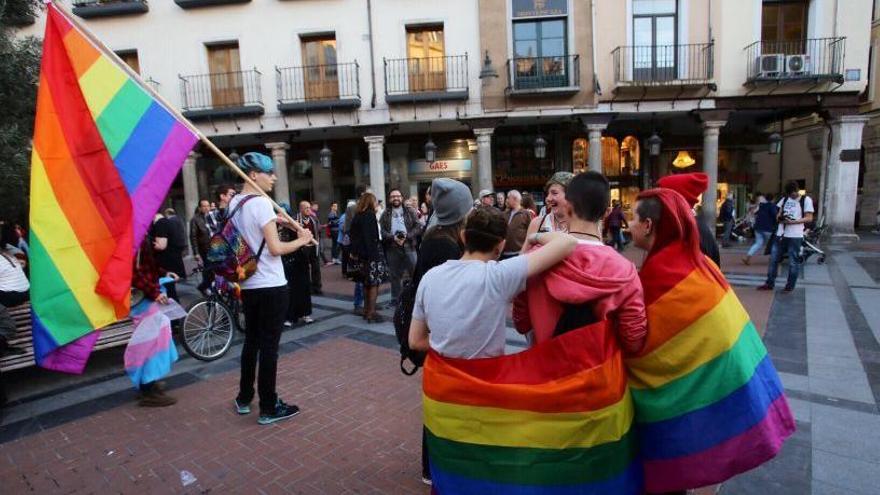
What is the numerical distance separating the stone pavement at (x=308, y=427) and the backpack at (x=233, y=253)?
3.94ft

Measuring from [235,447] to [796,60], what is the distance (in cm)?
1716

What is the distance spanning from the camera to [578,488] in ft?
5.82

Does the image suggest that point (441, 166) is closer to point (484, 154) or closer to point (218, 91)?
point (484, 154)

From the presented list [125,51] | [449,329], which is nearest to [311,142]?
[125,51]

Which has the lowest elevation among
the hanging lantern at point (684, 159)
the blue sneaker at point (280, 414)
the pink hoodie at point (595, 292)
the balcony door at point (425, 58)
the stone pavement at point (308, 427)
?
the stone pavement at point (308, 427)

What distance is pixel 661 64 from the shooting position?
14633 mm

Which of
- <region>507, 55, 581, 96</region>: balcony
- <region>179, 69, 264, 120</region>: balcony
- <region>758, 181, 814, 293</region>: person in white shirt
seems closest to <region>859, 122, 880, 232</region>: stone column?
<region>507, 55, 581, 96</region>: balcony

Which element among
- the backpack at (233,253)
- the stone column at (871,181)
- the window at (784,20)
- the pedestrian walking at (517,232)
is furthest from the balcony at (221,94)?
the stone column at (871,181)

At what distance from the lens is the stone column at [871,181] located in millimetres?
19719

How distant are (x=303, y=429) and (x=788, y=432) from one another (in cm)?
301

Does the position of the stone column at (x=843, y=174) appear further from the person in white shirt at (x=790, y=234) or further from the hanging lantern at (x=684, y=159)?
the person in white shirt at (x=790, y=234)

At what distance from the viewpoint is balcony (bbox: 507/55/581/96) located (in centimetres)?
1441

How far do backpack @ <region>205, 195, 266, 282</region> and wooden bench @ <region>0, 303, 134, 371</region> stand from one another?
1698 millimetres

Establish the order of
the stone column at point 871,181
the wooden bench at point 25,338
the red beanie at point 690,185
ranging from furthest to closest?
the stone column at point 871,181
the wooden bench at point 25,338
the red beanie at point 690,185
